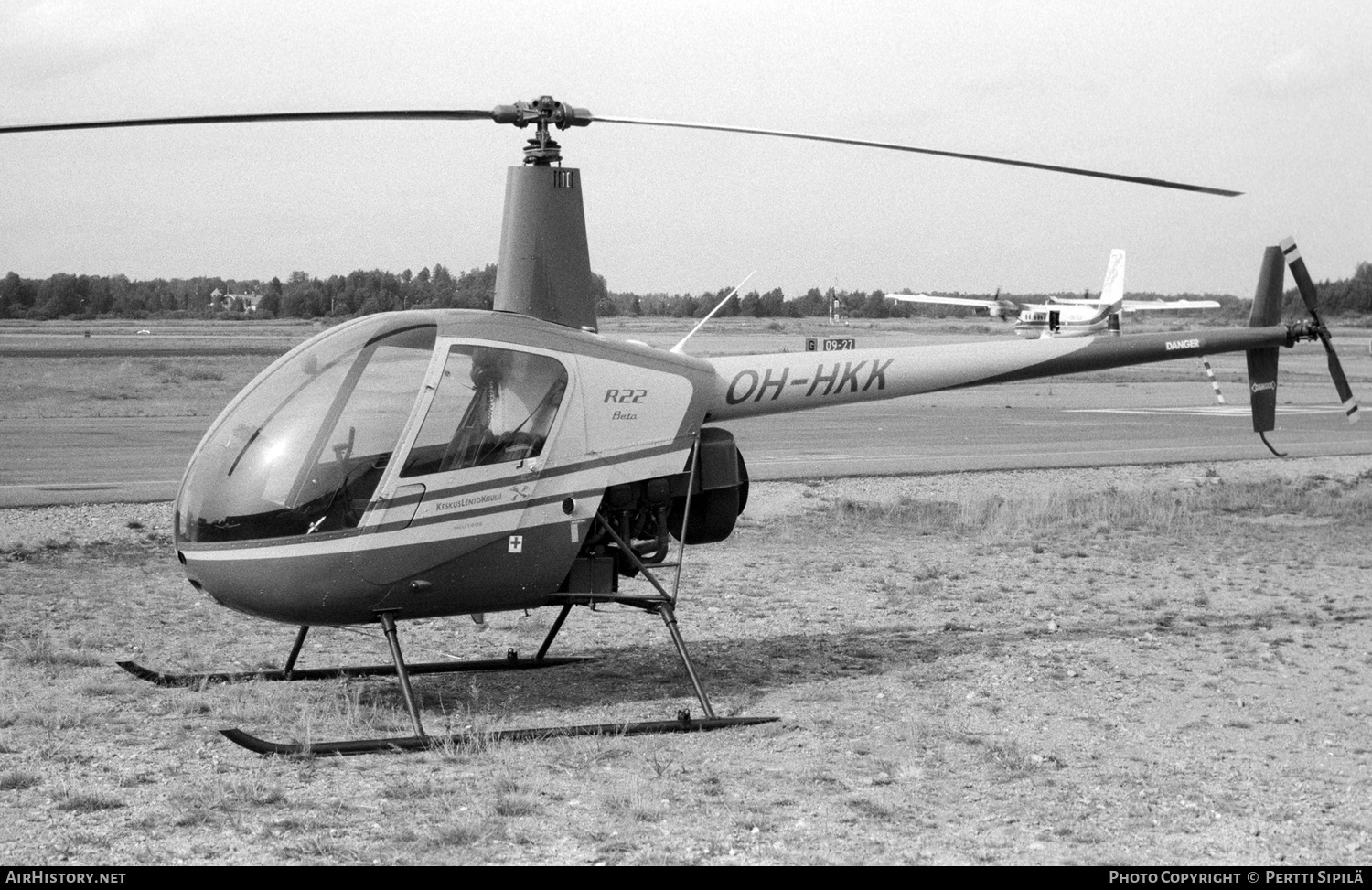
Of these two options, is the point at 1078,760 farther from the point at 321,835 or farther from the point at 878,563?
the point at 878,563

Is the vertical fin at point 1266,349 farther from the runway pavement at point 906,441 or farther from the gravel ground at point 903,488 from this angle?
the runway pavement at point 906,441

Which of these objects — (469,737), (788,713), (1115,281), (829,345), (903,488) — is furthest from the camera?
(1115,281)

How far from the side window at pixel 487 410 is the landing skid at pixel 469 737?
155cm

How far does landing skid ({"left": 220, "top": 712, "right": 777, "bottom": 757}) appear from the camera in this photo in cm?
721

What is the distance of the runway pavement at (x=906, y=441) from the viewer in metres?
20.9

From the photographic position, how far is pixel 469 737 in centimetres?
761

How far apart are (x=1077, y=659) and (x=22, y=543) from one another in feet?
37.1

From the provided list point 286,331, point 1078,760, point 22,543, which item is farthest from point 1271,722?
point 286,331

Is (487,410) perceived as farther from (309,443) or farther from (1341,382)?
(1341,382)

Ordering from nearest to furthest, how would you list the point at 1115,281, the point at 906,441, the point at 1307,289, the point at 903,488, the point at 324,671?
the point at 324,671, the point at 1307,289, the point at 903,488, the point at 906,441, the point at 1115,281

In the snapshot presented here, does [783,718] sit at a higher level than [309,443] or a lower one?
lower

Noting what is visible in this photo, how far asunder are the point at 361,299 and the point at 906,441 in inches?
682

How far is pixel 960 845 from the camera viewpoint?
602cm

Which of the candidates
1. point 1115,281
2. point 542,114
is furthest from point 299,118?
point 1115,281
